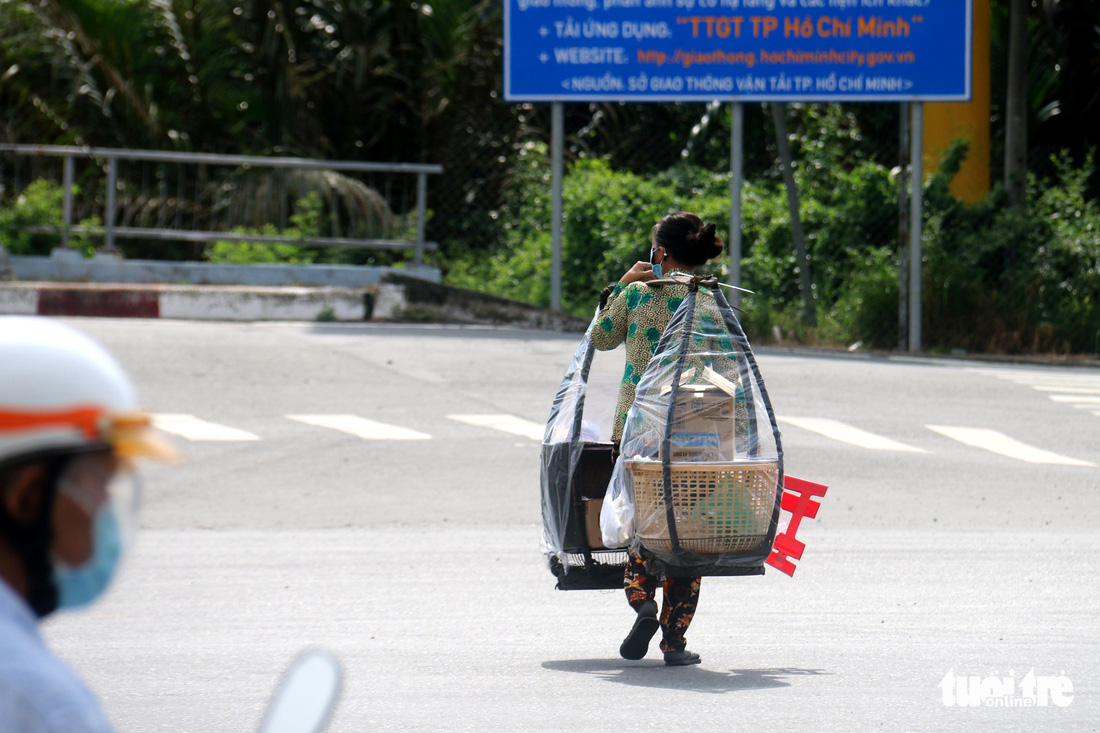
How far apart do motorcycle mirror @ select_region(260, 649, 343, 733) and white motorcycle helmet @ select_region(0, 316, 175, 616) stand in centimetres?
23

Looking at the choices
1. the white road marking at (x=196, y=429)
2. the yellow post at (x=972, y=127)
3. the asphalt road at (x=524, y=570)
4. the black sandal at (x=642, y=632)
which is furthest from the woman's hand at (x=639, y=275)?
the yellow post at (x=972, y=127)

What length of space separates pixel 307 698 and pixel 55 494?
0.34 meters

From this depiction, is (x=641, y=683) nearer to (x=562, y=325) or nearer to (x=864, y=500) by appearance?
(x=864, y=500)

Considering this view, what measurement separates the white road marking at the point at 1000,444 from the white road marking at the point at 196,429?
18.4ft

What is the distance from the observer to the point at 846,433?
11516mm

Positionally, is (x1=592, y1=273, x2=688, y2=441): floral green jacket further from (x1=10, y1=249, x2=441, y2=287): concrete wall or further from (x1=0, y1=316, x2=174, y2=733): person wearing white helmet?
(x1=10, y1=249, x2=441, y2=287): concrete wall

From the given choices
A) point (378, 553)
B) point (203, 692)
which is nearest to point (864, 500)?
point (378, 553)

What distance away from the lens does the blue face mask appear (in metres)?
1.50

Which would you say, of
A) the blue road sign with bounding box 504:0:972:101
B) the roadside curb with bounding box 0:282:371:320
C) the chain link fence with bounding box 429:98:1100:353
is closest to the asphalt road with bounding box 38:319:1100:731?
the roadside curb with bounding box 0:282:371:320

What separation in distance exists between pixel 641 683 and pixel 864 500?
4717mm

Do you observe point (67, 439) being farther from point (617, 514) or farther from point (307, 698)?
point (617, 514)

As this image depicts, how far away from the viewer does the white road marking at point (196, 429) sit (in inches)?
432

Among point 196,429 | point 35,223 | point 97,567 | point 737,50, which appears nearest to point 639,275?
point 97,567

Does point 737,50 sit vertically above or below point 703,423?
above
